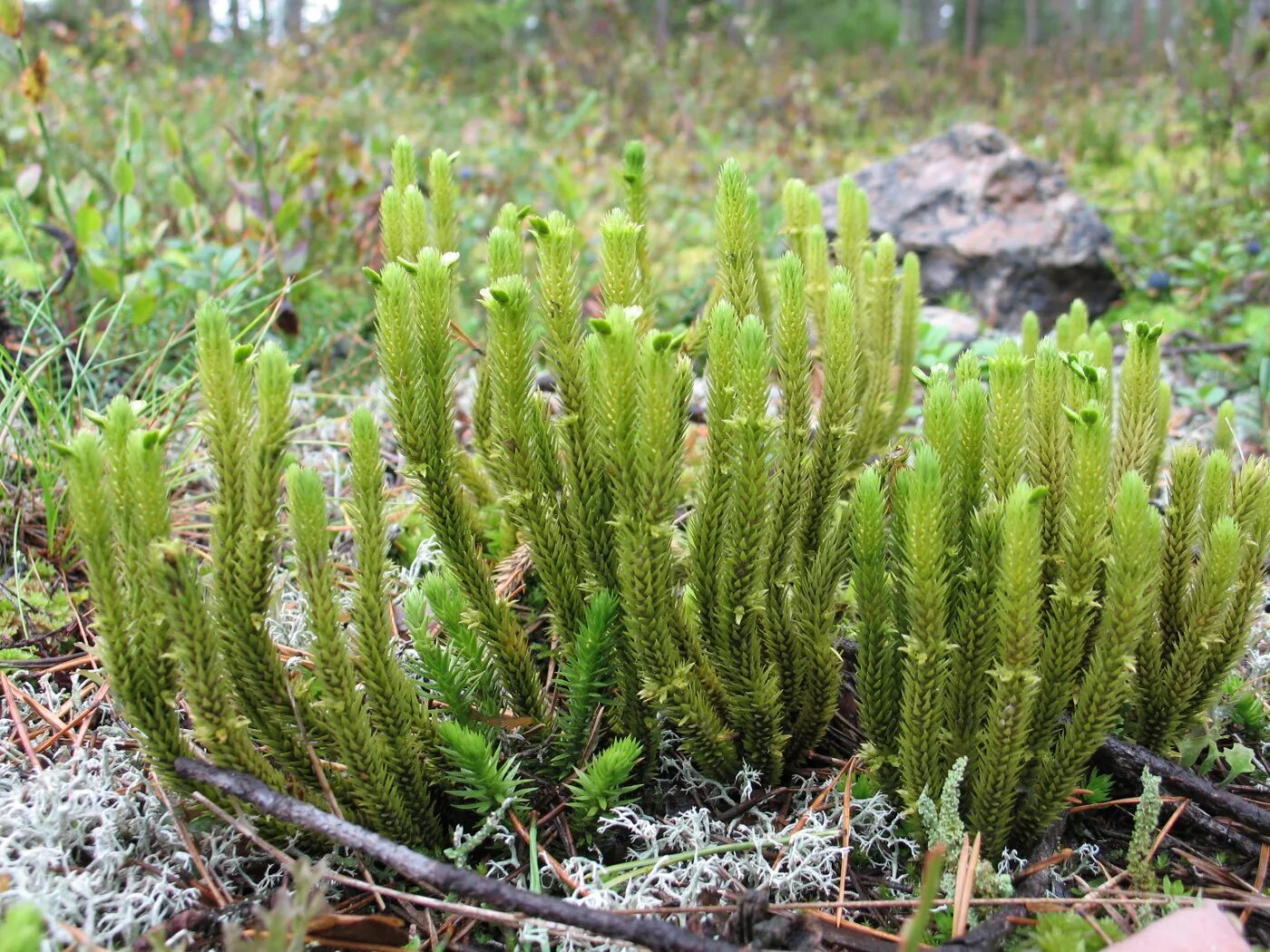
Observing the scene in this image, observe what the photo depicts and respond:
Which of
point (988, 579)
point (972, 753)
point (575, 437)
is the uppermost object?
point (575, 437)

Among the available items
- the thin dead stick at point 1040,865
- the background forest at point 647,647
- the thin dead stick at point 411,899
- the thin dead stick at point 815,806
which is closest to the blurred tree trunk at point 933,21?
the background forest at point 647,647

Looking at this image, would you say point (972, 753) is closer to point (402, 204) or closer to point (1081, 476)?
point (1081, 476)

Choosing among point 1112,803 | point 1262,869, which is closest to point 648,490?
point 1112,803

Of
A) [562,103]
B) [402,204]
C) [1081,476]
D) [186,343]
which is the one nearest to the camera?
[1081,476]

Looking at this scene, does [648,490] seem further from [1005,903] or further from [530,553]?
[1005,903]

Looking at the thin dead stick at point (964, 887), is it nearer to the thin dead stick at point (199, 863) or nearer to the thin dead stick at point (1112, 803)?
the thin dead stick at point (1112, 803)

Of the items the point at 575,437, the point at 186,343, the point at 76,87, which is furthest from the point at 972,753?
the point at 76,87
